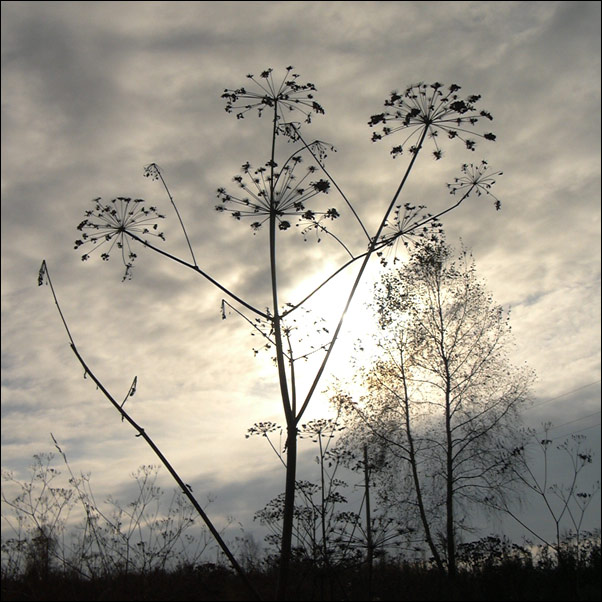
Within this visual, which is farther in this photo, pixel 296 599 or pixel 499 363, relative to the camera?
pixel 499 363

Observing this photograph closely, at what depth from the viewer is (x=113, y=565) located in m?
8.18

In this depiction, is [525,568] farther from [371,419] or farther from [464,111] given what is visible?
[371,419]

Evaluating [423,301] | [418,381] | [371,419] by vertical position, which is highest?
[423,301]

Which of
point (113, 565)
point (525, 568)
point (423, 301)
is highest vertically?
point (423, 301)

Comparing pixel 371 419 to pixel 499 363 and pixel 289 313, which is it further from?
pixel 289 313

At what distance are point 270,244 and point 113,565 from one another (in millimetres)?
5028

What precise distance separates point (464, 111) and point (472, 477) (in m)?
18.1

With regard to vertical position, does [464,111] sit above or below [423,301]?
below

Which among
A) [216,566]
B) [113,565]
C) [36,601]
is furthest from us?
[216,566]

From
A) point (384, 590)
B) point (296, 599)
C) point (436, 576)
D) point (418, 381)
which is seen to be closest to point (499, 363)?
point (418, 381)

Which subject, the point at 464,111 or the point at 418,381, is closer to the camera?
the point at 464,111

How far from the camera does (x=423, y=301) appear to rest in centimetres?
2423

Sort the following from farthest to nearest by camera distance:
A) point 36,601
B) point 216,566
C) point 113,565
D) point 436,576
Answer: point 436,576, point 216,566, point 113,565, point 36,601

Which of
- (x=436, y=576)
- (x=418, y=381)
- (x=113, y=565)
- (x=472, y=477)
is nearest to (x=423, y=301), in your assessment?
(x=418, y=381)
